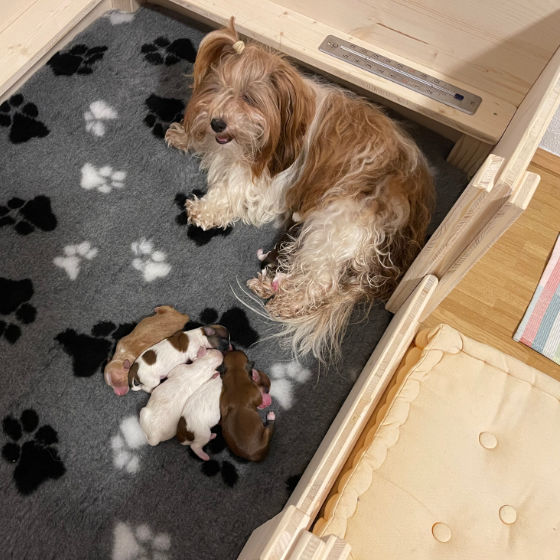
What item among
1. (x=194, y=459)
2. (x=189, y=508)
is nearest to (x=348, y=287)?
(x=194, y=459)

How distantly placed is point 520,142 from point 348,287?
2.22ft

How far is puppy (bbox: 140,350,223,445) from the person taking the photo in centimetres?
138

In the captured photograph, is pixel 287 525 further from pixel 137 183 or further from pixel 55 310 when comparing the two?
pixel 137 183

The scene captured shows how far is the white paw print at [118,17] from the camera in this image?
83.2 inches

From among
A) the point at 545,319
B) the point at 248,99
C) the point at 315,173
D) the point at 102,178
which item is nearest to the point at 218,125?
the point at 248,99

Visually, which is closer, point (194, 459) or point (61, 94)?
point (194, 459)

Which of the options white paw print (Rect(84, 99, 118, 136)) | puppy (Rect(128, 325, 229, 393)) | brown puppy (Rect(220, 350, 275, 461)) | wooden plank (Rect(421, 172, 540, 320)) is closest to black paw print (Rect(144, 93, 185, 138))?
white paw print (Rect(84, 99, 118, 136))

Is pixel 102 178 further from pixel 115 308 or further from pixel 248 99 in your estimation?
pixel 248 99

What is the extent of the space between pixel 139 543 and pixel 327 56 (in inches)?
64.1

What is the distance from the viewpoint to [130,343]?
1507 millimetres

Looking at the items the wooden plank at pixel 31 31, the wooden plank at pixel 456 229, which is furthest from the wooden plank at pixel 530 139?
the wooden plank at pixel 31 31

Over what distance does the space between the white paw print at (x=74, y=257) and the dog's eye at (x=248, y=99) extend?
74 cm

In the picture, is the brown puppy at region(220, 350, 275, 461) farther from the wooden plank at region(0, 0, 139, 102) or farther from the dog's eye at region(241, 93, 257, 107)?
the wooden plank at region(0, 0, 139, 102)

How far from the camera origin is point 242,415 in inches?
54.1
